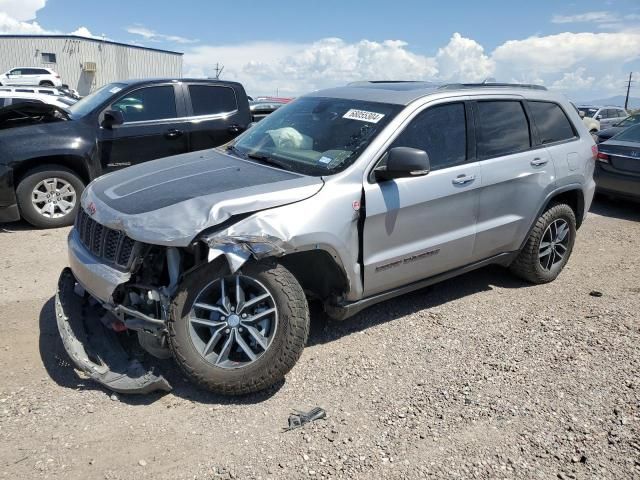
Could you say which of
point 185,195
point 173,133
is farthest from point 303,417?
point 173,133

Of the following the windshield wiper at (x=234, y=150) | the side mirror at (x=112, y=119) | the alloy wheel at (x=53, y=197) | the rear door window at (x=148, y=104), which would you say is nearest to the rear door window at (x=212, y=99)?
the rear door window at (x=148, y=104)

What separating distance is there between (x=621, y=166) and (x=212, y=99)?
648 centimetres

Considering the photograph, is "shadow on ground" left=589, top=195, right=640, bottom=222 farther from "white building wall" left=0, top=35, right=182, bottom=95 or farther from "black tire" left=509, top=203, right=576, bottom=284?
"white building wall" left=0, top=35, right=182, bottom=95

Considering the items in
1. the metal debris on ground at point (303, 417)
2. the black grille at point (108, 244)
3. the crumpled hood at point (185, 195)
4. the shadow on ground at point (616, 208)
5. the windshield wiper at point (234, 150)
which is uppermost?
the windshield wiper at point (234, 150)

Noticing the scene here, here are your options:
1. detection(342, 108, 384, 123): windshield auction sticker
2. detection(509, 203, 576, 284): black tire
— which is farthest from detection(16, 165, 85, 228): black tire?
detection(509, 203, 576, 284): black tire

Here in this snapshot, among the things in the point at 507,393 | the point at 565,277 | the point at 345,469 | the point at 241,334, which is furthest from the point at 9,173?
the point at 565,277

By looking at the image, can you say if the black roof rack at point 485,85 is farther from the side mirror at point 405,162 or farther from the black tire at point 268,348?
the black tire at point 268,348

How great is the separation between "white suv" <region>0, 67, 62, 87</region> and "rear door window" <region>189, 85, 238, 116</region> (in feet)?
89.8

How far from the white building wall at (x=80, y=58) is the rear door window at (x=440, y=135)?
44769mm

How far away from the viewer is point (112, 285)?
9.85 feet

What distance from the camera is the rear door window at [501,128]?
428 cm

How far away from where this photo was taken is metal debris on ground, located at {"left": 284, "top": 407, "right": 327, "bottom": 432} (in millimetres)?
2957

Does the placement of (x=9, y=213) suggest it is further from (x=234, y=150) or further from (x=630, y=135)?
(x=630, y=135)

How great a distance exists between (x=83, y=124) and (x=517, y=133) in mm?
5193
